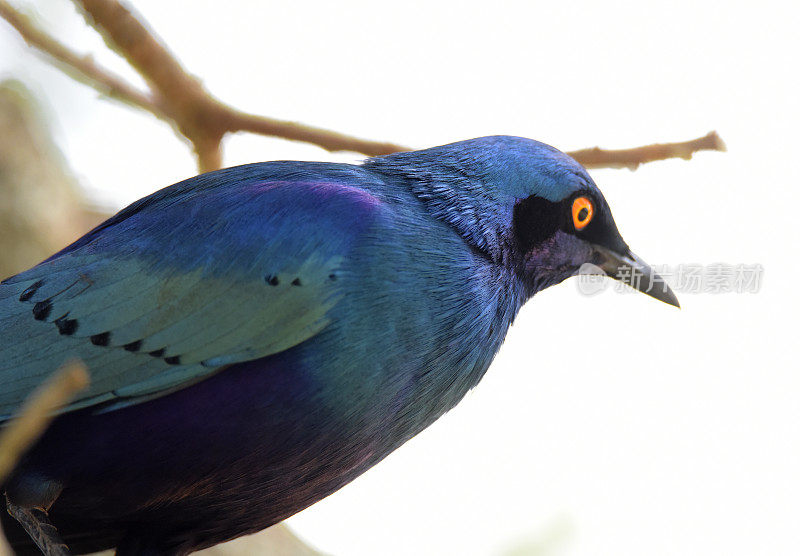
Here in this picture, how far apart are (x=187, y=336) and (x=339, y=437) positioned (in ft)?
1.83

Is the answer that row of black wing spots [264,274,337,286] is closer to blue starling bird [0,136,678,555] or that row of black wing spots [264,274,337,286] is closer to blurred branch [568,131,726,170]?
blue starling bird [0,136,678,555]

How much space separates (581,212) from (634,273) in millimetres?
342

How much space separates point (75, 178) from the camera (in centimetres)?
624

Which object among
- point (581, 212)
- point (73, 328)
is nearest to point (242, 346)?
point (73, 328)

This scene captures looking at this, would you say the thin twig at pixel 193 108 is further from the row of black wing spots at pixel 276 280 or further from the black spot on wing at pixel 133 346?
the black spot on wing at pixel 133 346

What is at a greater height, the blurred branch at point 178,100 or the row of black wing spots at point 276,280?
the blurred branch at point 178,100

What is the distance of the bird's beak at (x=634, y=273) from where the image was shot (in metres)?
3.60

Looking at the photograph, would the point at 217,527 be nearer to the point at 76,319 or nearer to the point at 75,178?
the point at 76,319

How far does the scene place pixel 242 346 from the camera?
9.34 feet

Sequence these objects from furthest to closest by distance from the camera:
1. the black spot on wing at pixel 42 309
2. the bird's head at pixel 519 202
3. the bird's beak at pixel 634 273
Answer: the bird's beak at pixel 634 273 → the bird's head at pixel 519 202 → the black spot on wing at pixel 42 309

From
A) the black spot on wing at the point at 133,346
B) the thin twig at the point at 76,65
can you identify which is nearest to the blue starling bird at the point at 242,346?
the black spot on wing at the point at 133,346

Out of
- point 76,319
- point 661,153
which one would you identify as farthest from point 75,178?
point 661,153

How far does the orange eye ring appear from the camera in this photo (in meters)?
3.48

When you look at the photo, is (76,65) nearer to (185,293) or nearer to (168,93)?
(168,93)
